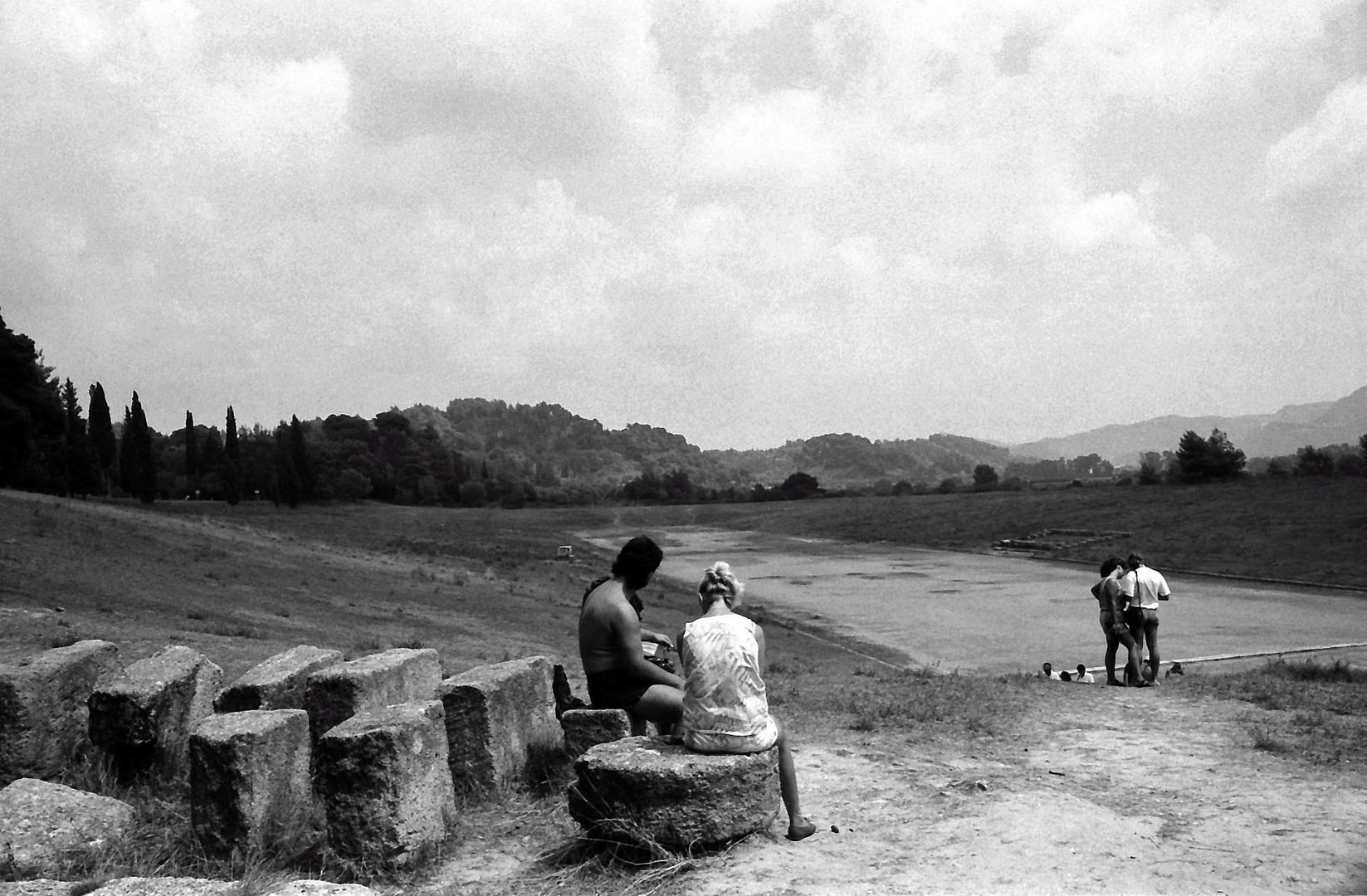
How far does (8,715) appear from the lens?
672cm

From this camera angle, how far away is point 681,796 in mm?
5535

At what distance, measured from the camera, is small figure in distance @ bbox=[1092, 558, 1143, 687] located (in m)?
12.8

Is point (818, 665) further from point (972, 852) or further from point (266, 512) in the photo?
point (266, 512)

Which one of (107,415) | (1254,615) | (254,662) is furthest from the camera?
(107,415)

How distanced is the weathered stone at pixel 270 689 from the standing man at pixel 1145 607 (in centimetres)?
985

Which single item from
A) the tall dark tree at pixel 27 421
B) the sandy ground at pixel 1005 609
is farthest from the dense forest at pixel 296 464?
the sandy ground at pixel 1005 609

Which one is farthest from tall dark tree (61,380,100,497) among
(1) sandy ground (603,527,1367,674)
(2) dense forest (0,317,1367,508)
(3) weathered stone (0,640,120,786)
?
(3) weathered stone (0,640,120,786)

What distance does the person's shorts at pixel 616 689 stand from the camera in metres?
6.92

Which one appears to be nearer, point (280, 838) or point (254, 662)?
point (280, 838)

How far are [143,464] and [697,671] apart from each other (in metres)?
58.4

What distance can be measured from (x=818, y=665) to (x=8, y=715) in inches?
471

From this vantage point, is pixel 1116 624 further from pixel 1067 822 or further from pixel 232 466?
pixel 232 466

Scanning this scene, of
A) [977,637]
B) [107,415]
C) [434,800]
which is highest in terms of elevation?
[107,415]

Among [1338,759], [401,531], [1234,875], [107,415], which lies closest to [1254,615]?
[1338,759]
